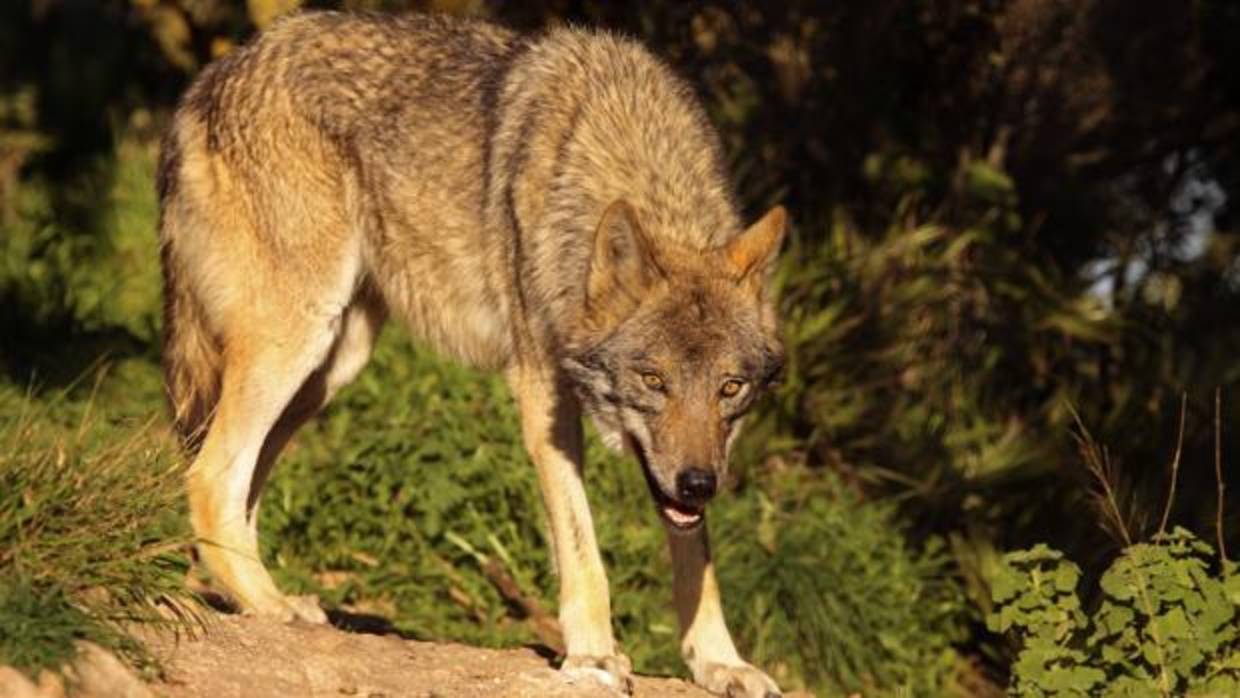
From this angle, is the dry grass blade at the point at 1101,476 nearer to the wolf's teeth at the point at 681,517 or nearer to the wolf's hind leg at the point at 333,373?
the wolf's teeth at the point at 681,517

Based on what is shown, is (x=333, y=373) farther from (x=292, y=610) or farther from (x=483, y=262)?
(x=292, y=610)

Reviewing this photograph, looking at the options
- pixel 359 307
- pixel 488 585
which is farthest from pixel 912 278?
pixel 359 307

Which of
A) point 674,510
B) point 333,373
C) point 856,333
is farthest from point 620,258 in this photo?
point 856,333

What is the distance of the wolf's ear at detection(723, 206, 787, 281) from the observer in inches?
219

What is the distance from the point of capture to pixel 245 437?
20.7 ft

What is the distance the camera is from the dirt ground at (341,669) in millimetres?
4641

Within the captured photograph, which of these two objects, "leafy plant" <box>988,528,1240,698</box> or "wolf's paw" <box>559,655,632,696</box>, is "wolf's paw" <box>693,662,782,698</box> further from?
"leafy plant" <box>988,528,1240,698</box>

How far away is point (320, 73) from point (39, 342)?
3.55 meters

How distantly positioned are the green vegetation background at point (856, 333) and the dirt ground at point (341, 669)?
7.40 ft

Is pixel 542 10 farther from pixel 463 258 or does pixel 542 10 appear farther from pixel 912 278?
pixel 463 258

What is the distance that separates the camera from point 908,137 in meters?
10.5

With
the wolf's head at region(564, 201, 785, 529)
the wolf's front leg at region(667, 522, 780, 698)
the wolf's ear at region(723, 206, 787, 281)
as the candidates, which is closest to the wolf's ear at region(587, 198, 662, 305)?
the wolf's head at region(564, 201, 785, 529)

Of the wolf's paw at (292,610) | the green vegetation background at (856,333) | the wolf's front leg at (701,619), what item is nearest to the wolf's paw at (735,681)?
the wolf's front leg at (701,619)

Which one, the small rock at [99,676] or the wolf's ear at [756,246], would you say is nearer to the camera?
→ the small rock at [99,676]
